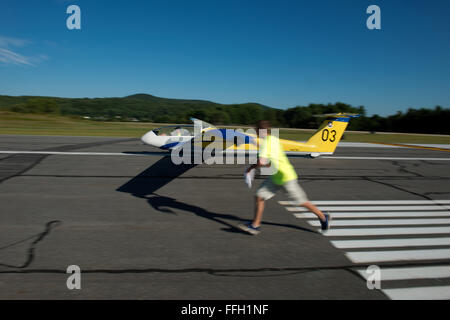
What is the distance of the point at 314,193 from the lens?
28.2 ft

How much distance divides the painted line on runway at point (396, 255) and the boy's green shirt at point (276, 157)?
168 centimetres

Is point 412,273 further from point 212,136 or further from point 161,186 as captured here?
point 212,136

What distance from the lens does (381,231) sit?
551 centimetres

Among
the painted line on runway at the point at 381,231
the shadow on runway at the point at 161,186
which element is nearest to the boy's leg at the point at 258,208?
the shadow on runway at the point at 161,186

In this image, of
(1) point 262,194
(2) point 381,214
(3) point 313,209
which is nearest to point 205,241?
(1) point 262,194

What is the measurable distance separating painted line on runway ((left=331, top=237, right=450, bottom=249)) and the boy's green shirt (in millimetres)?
1556

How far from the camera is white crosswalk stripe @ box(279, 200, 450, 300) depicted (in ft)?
12.2

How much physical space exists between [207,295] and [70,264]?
2180mm

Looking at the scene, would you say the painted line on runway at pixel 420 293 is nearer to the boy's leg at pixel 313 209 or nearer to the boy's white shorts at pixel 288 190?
the boy's leg at pixel 313 209

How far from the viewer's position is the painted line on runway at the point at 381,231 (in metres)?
5.31

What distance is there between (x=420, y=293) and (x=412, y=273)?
573 millimetres

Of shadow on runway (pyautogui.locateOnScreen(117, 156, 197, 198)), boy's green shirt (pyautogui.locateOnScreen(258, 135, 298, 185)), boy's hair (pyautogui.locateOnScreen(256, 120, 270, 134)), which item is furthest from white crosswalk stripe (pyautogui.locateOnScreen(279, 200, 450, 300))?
shadow on runway (pyautogui.locateOnScreen(117, 156, 197, 198))
